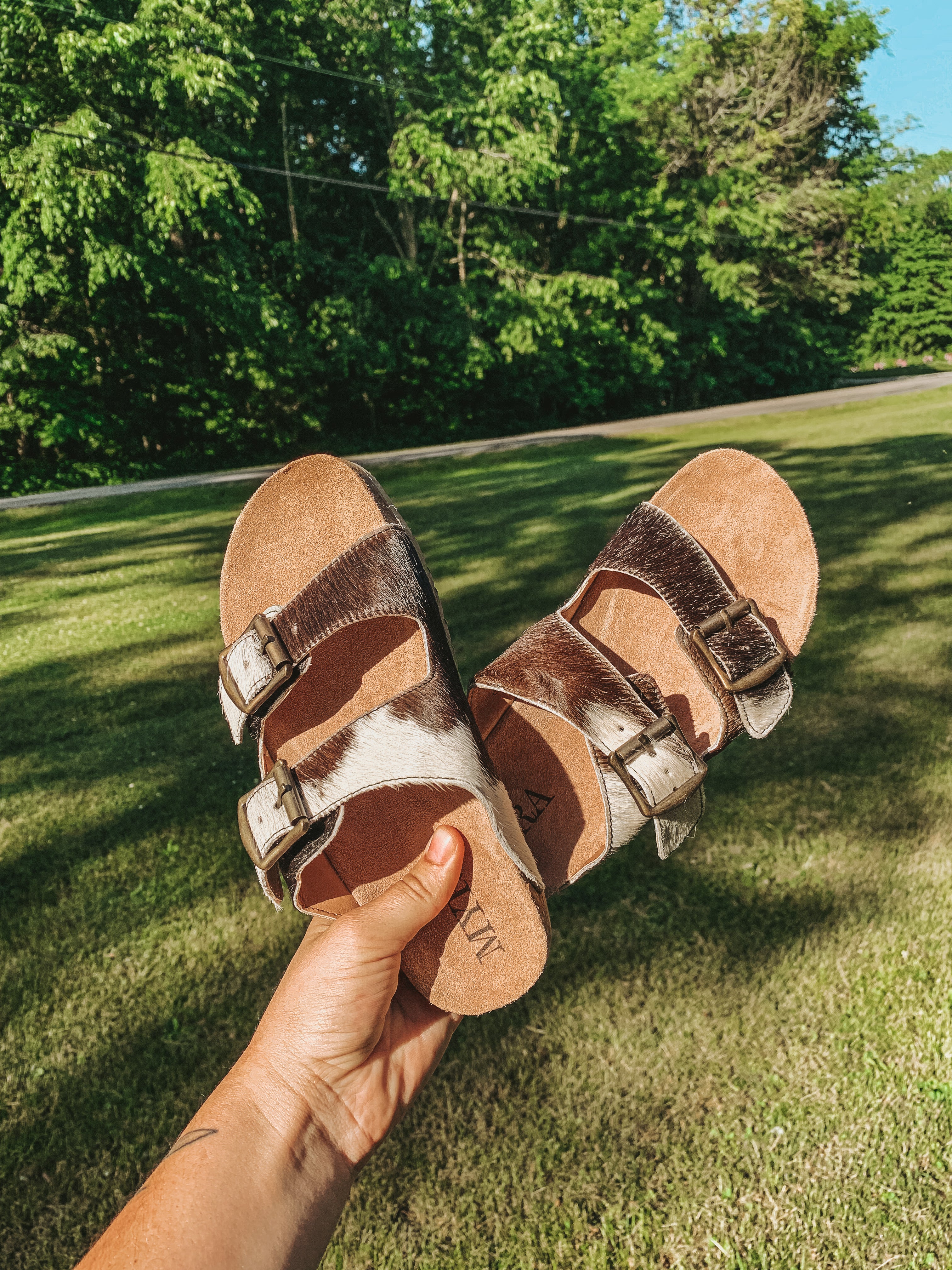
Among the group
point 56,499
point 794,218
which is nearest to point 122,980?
point 56,499

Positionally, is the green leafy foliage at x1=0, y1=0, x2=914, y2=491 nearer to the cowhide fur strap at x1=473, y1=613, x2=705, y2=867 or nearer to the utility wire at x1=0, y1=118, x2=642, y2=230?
the utility wire at x1=0, y1=118, x2=642, y2=230

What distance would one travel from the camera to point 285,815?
1535 mm

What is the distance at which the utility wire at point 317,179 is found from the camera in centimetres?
1411

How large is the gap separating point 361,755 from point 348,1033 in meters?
0.47

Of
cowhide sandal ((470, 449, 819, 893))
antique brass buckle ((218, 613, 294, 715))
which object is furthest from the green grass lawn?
antique brass buckle ((218, 613, 294, 715))

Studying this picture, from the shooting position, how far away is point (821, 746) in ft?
10.5

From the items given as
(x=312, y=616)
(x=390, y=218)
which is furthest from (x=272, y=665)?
(x=390, y=218)

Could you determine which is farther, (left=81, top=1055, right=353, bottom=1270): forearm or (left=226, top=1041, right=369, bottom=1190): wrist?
(left=226, top=1041, right=369, bottom=1190): wrist

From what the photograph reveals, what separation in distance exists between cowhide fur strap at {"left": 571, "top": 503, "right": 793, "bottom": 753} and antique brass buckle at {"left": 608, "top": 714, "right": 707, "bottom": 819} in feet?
0.66

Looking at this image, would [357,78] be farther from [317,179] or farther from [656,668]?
[656,668]

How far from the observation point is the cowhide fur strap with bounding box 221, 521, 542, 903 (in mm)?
1498

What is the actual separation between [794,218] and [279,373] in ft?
61.2

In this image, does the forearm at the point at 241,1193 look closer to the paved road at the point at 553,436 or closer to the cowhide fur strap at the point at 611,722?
the cowhide fur strap at the point at 611,722

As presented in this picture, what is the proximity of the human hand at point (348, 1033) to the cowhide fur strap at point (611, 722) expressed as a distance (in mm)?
438
